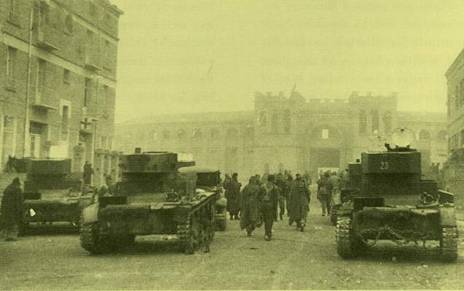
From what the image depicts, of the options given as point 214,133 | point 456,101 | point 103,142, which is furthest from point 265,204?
point 214,133

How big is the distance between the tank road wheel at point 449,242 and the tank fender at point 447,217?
0.07 m

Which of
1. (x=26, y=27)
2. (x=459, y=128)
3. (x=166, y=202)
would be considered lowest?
(x=166, y=202)

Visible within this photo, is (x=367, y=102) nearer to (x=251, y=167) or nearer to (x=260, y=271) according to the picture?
(x=251, y=167)

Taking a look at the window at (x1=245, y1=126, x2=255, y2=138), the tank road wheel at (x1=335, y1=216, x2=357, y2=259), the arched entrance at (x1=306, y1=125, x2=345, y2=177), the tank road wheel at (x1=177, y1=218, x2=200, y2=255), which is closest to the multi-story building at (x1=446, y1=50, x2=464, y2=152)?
the arched entrance at (x1=306, y1=125, x2=345, y2=177)

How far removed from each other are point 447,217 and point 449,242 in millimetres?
442

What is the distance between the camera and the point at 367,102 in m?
66.1

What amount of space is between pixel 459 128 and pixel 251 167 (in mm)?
33717

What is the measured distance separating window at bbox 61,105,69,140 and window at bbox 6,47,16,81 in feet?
17.4

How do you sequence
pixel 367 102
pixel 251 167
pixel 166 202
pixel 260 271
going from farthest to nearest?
pixel 251 167
pixel 367 102
pixel 166 202
pixel 260 271

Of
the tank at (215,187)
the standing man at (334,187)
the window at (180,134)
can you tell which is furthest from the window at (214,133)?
the tank at (215,187)

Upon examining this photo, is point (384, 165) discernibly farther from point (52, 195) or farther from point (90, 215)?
point (52, 195)

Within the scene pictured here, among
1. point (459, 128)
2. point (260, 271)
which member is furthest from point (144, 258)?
point (459, 128)

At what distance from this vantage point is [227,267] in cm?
1018

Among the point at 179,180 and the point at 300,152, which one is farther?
the point at 300,152
